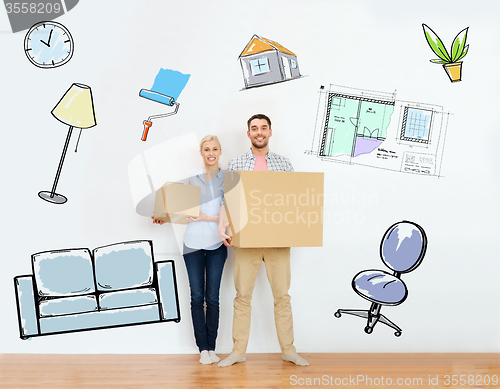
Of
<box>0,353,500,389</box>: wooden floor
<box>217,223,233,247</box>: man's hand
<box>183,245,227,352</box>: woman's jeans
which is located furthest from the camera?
<box>183,245,227,352</box>: woman's jeans

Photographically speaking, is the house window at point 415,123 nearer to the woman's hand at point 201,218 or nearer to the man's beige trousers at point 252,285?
the man's beige trousers at point 252,285

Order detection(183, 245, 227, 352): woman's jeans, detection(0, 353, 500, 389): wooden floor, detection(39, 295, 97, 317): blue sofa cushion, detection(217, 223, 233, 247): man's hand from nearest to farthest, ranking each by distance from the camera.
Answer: detection(0, 353, 500, 389): wooden floor, detection(217, 223, 233, 247): man's hand, detection(183, 245, 227, 352): woman's jeans, detection(39, 295, 97, 317): blue sofa cushion

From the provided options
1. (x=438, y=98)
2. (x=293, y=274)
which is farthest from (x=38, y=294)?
(x=438, y=98)

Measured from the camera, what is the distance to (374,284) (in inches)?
104

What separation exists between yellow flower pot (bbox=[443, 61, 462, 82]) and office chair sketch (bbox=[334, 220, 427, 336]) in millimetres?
971

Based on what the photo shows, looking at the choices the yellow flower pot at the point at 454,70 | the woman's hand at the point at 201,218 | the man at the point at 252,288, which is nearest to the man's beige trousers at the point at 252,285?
the man at the point at 252,288

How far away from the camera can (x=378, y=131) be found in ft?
8.77

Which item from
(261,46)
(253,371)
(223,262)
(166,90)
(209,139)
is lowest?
(253,371)

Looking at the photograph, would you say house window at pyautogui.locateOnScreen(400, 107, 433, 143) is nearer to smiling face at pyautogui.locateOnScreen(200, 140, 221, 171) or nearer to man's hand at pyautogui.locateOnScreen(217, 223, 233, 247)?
smiling face at pyautogui.locateOnScreen(200, 140, 221, 171)

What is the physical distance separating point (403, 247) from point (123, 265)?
1764 mm

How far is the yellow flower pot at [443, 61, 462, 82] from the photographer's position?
267 centimetres

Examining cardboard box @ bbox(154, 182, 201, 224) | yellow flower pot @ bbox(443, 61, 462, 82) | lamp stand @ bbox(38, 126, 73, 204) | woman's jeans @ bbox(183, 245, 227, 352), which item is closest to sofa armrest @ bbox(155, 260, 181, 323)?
woman's jeans @ bbox(183, 245, 227, 352)

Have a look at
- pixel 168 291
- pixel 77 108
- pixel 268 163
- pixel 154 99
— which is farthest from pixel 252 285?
pixel 77 108

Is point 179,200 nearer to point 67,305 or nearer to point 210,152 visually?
point 210,152
